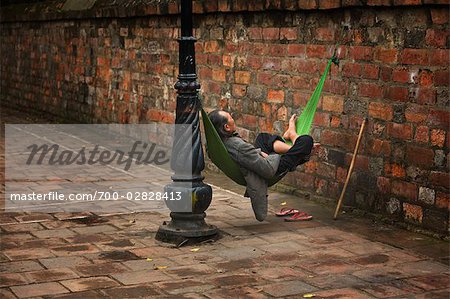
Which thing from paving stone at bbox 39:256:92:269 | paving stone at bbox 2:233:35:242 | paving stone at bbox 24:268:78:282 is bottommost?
paving stone at bbox 24:268:78:282

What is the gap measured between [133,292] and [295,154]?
6.56 ft

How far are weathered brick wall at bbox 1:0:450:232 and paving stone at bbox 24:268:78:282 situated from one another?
2745 mm

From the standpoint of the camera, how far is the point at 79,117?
1355 cm

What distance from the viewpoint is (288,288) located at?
4.79 metres

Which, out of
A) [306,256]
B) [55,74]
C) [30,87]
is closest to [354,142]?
[306,256]

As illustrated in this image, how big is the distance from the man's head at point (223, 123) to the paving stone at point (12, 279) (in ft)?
6.20

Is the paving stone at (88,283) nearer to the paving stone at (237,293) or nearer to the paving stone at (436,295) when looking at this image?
the paving stone at (237,293)

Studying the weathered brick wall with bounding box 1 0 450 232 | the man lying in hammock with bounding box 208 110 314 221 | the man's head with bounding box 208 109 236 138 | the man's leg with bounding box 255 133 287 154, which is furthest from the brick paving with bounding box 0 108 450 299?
the man's head with bounding box 208 109 236 138

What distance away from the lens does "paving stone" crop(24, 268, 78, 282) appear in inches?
194

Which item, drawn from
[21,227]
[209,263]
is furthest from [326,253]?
[21,227]

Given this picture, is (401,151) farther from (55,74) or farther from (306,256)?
(55,74)

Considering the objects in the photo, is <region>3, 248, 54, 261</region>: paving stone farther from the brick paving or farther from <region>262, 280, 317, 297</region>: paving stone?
<region>262, 280, 317, 297</region>: paving stone

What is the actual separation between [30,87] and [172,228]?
1125 centimetres

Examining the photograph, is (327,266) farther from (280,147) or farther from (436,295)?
(280,147)
